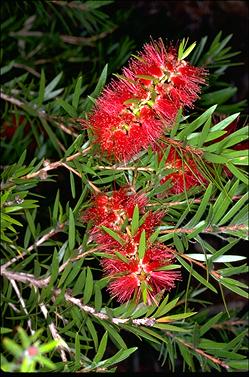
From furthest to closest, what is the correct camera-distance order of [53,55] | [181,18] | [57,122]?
[181,18]
[53,55]
[57,122]

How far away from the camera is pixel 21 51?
129 cm

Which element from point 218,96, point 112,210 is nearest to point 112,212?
point 112,210

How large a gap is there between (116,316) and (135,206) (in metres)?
0.16

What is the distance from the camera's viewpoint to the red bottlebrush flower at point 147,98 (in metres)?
0.57

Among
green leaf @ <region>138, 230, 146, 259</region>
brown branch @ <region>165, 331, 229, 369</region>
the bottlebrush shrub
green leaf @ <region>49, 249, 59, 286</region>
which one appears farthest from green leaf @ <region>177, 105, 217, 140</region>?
brown branch @ <region>165, 331, 229, 369</region>

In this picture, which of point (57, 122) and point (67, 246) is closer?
point (67, 246)

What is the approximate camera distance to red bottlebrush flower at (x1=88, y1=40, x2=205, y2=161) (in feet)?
1.88

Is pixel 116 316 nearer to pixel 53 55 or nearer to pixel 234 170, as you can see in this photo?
pixel 234 170

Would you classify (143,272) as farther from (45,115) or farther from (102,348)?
(45,115)

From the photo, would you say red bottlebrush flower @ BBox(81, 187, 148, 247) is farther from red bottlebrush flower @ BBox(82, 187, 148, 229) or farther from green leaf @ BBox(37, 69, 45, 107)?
green leaf @ BBox(37, 69, 45, 107)

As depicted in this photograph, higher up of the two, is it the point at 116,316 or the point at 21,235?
the point at 116,316

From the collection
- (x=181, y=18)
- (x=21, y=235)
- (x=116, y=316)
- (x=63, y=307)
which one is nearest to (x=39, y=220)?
(x=21, y=235)

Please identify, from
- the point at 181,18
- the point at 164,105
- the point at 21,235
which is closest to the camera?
the point at 164,105

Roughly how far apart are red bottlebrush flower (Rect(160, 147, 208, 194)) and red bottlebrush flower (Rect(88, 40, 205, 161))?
0.05 meters
